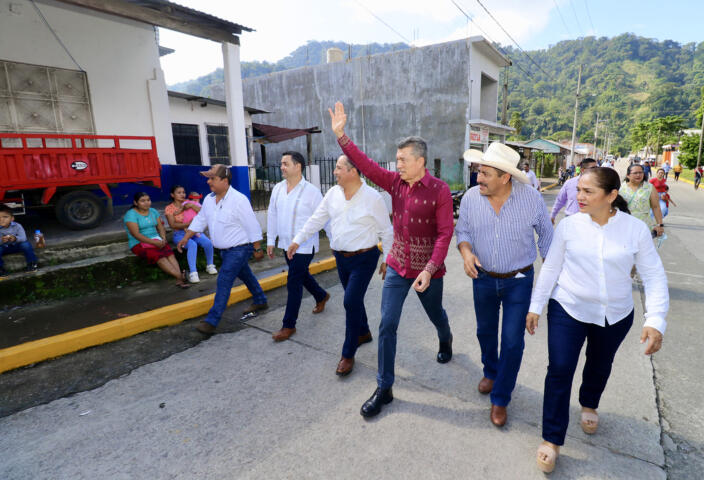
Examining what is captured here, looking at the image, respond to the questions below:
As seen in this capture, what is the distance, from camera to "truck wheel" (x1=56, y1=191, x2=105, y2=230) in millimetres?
6871

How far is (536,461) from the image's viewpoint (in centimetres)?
234

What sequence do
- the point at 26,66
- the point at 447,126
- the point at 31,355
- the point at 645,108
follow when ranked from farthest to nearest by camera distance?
the point at 645,108 < the point at 447,126 < the point at 26,66 < the point at 31,355

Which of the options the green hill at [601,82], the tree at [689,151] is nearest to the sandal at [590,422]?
the tree at [689,151]

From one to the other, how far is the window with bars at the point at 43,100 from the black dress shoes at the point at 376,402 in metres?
8.98

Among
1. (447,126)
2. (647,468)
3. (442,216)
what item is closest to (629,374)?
(647,468)

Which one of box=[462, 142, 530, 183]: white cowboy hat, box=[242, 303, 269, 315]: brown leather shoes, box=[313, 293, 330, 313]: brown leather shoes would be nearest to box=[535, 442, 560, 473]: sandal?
box=[462, 142, 530, 183]: white cowboy hat

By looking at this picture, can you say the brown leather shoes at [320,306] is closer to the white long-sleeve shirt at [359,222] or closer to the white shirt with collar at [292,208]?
the white shirt with collar at [292,208]

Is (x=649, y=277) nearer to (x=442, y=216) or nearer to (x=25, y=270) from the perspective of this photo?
(x=442, y=216)

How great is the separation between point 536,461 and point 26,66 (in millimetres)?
10517

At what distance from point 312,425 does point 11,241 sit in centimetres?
515

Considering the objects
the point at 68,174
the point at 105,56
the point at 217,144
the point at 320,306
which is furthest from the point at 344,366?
the point at 217,144

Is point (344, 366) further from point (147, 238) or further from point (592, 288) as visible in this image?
point (147, 238)

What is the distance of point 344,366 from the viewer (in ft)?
10.9

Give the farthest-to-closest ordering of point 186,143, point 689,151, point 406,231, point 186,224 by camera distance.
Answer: point 689,151, point 186,143, point 186,224, point 406,231
